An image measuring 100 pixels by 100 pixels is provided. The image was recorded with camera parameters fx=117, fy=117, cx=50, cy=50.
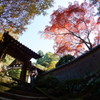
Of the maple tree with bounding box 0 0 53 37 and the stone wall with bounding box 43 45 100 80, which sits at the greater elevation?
→ the maple tree with bounding box 0 0 53 37

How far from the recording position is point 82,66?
8609mm

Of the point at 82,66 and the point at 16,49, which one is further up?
the point at 16,49

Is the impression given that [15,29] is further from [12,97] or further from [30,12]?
[12,97]

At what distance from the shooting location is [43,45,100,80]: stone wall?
7.66 metres

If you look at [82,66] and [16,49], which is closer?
[82,66]

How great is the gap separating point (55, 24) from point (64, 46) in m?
4.12

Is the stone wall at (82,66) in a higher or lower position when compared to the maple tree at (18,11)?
lower

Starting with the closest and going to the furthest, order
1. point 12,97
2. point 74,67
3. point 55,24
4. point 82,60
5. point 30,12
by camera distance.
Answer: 1. point 12,97
2. point 82,60
3. point 74,67
4. point 30,12
5. point 55,24

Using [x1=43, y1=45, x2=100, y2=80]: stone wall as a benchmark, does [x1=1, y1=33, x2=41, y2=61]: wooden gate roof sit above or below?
above

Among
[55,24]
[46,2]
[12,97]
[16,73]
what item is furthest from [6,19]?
[16,73]

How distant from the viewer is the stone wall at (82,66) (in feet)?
25.1

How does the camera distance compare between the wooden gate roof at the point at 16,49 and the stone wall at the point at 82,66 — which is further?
the wooden gate roof at the point at 16,49

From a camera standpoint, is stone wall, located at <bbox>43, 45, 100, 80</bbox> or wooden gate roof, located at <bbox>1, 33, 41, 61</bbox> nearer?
stone wall, located at <bbox>43, 45, 100, 80</bbox>

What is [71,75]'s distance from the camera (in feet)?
30.9
